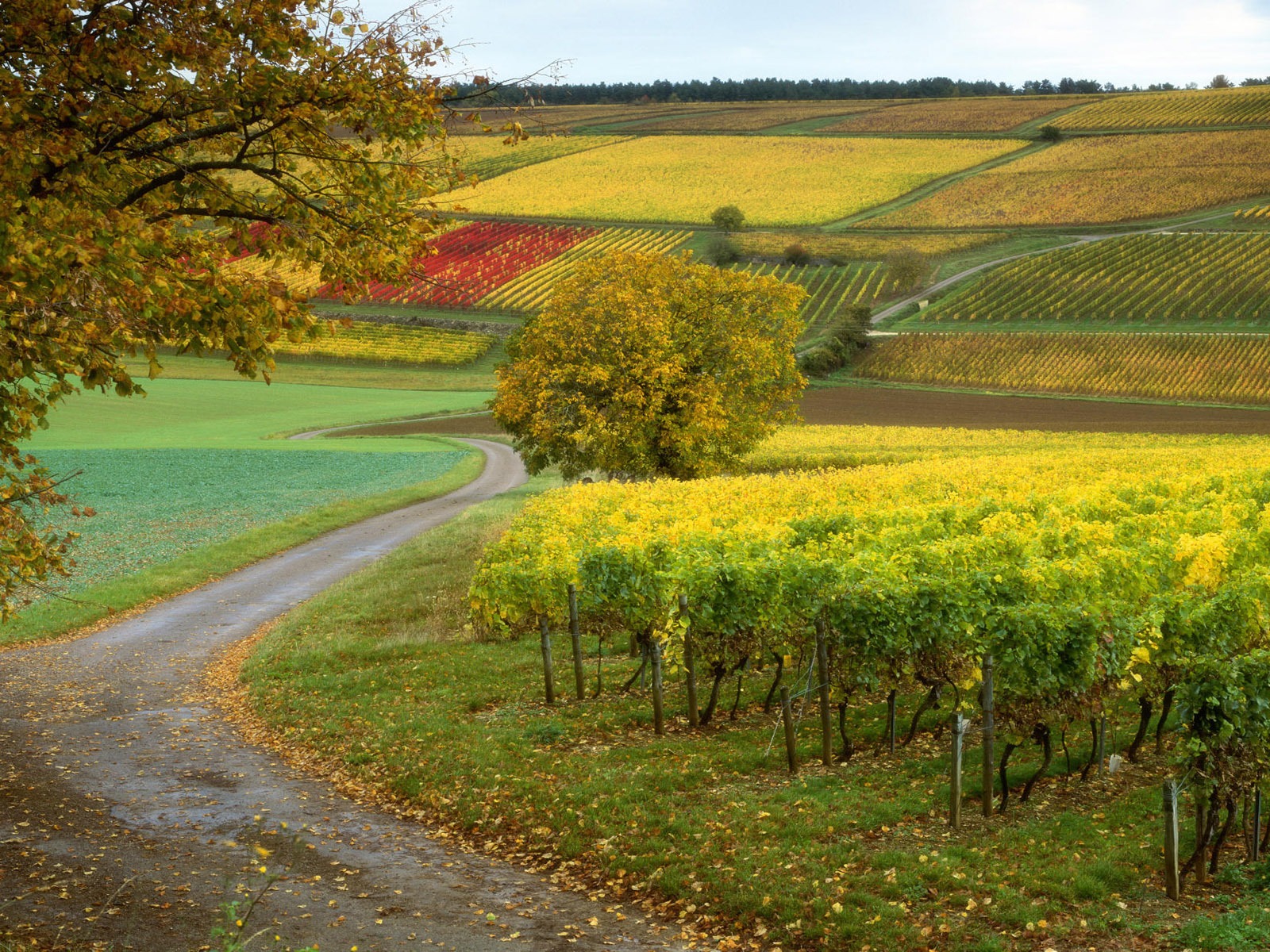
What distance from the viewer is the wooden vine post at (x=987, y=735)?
1138 cm

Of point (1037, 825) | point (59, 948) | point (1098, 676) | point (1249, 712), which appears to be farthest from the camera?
point (1098, 676)

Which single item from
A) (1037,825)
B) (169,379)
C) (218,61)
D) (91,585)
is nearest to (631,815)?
(1037,825)

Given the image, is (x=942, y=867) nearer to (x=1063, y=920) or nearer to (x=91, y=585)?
(x=1063, y=920)

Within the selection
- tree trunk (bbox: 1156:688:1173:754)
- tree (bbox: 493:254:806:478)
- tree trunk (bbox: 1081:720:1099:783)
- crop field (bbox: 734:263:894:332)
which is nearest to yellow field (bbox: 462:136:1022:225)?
crop field (bbox: 734:263:894:332)

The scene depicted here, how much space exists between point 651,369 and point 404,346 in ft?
232

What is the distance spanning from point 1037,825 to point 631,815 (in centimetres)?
417

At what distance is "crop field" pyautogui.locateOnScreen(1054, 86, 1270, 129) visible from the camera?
143375 millimetres

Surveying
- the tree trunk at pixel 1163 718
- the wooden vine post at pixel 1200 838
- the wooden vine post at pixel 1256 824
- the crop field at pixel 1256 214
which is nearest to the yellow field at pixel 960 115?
the crop field at pixel 1256 214

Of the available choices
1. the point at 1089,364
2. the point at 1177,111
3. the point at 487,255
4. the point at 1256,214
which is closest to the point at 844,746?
the point at 1089,364

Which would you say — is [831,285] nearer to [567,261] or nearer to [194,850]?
[567,261]

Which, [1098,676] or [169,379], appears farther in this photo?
[169,379]

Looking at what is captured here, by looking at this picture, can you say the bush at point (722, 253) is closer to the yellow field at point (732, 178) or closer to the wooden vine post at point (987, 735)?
the yellow field at point (732, 178)

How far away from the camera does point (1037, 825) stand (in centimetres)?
1116

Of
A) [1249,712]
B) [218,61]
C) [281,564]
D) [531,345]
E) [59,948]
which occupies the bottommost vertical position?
[281,564]
